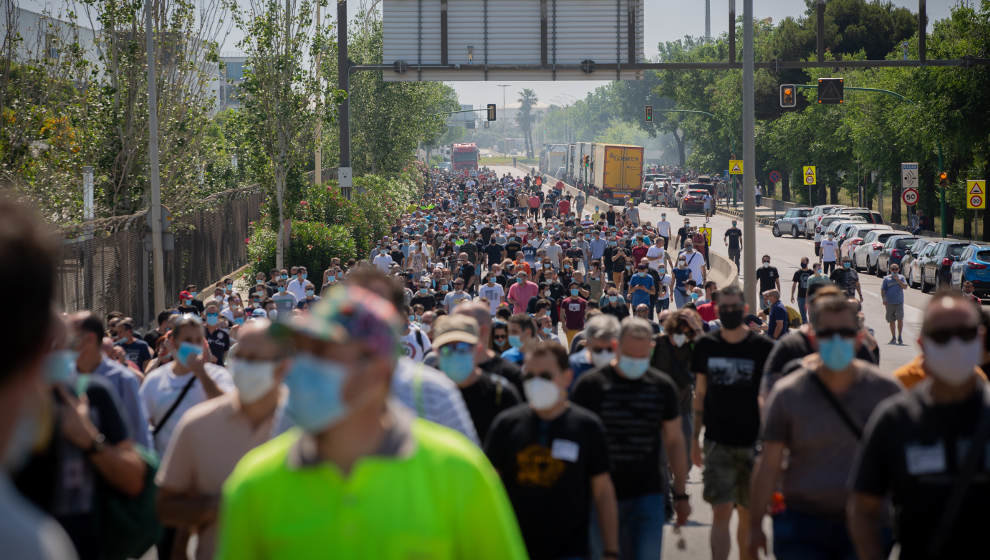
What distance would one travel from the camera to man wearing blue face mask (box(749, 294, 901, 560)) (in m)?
5.80

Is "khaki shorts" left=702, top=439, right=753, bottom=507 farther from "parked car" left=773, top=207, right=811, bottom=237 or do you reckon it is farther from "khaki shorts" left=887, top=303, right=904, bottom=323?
"parked car" left=773, top=207, right=811, bottom=237

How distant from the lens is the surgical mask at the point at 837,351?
5.84m

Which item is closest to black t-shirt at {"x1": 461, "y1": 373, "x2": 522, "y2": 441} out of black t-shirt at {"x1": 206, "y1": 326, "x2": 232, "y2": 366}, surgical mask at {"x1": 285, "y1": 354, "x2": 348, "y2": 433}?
surgical mask at {"x1": 285, "y1": 354, "x2": 348, "y2": 433}

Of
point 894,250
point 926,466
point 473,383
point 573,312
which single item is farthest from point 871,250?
point 926,466

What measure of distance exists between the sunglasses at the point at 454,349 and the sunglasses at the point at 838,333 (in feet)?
6.38

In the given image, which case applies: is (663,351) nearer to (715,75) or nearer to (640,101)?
(715,75)

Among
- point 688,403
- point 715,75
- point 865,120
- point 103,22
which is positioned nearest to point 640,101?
point 715,75

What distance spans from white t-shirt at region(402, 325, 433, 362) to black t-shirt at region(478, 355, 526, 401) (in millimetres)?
2581

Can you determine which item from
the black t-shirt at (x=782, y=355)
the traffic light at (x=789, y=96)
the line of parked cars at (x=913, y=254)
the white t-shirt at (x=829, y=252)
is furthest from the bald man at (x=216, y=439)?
the traffic light at (x=789, y=96)

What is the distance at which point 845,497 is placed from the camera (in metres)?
5.79

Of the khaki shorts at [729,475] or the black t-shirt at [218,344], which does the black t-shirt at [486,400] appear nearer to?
the khaki shorts at [729,475]

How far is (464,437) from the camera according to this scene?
3.41 m

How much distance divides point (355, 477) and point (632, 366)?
4.52 meters

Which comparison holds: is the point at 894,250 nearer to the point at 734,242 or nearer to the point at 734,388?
the point at 734,242
